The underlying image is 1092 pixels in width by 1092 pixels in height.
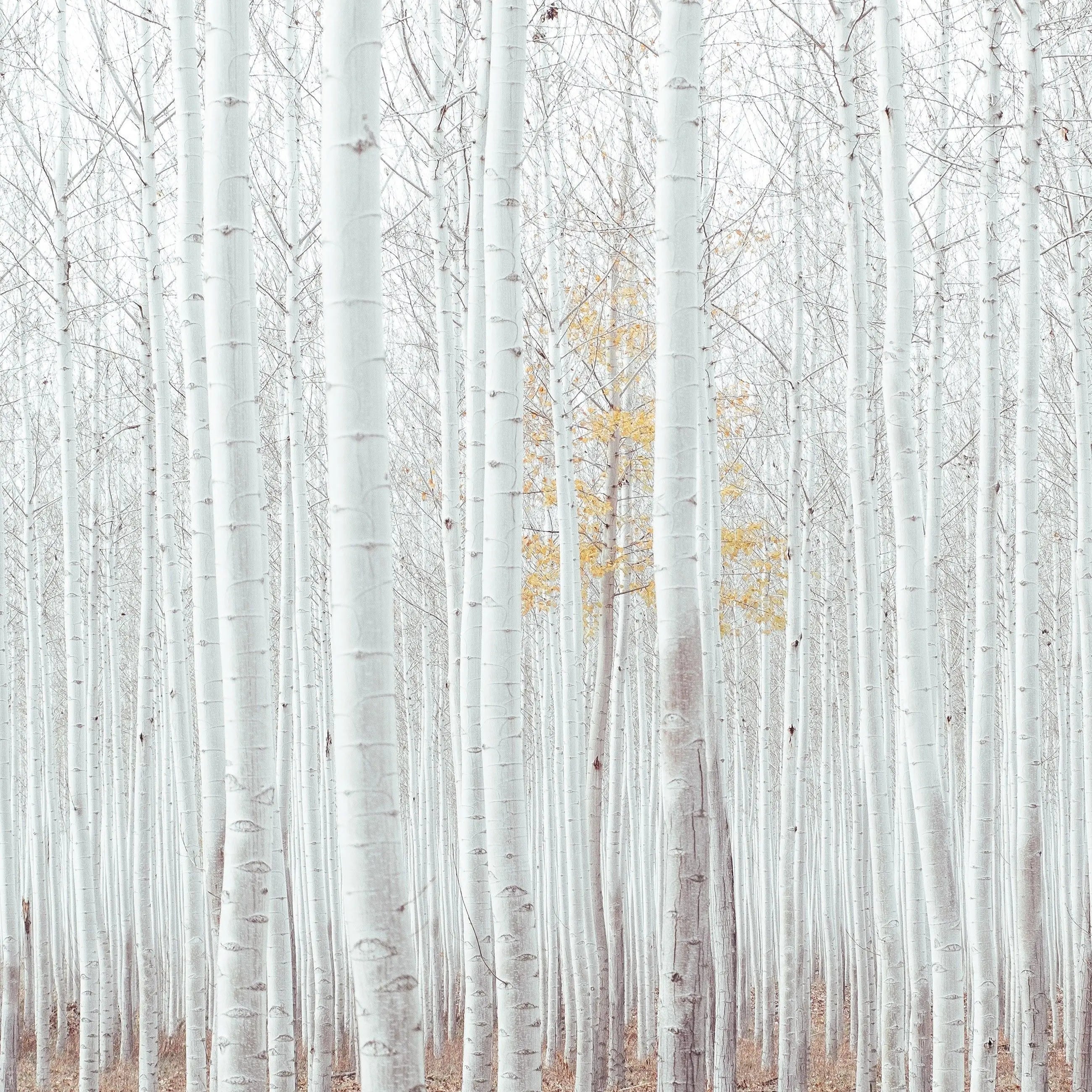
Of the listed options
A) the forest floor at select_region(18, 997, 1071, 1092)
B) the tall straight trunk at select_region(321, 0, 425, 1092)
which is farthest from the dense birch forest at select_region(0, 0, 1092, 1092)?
the forest floor at select_region(18, 997, 1071, 1092)

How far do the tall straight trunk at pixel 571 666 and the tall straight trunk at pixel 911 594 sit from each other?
238cm

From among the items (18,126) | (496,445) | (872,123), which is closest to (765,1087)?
(872,123)

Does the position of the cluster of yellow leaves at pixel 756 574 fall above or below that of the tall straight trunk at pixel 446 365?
below

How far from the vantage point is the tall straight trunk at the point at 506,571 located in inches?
148

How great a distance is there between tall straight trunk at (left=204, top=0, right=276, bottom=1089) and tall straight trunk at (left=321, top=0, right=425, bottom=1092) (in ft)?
2.11

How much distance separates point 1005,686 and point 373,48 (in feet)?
38.1

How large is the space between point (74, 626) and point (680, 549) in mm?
5292

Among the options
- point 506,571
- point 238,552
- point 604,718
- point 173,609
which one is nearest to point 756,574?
point 604,718

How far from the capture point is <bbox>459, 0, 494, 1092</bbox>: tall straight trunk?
180 inches

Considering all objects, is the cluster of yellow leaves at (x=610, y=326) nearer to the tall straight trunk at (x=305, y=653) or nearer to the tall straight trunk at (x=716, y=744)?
the tall straight trunk at (x=716, y=744)

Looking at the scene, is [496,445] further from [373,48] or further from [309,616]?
[309,616]

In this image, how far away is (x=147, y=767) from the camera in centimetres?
841

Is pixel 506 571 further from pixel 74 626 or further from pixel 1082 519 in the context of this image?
pixel 74 626

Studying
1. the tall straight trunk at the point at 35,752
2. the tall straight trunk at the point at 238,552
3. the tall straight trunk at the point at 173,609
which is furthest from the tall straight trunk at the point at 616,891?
the tall straight trunk at the point at 238,552
